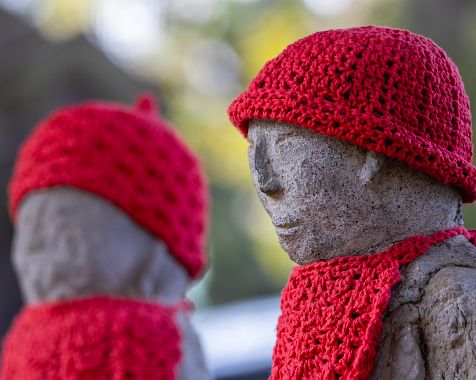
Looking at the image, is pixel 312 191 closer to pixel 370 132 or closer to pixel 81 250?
pixel 370 132

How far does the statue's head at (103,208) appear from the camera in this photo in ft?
5.27

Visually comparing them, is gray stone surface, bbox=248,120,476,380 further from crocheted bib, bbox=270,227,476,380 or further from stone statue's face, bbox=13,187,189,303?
stone statue's face, bbox=13,187,189,303

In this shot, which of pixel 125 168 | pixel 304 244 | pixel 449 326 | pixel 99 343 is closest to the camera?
pixel 449 326

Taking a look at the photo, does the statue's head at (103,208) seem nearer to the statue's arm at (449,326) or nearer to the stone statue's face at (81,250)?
the stone statue's face at (81,250)

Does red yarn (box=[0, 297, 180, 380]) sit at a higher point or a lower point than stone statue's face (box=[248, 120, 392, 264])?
lower

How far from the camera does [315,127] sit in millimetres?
1049

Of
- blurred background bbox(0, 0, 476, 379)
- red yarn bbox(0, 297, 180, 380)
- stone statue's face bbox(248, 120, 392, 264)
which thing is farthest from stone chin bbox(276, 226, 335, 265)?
blurred background bbox(0, 0, 476, 379)

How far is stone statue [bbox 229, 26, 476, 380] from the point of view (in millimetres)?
1003

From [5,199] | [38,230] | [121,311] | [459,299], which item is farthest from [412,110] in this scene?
[5,199]

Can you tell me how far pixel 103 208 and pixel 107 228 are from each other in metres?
0.05

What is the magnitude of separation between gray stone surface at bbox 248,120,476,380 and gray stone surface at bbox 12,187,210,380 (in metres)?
0.59

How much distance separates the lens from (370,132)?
1016 millimetres

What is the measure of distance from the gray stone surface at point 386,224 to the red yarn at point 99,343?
1.87 ft

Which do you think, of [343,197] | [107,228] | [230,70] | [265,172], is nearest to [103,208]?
[107,228]
